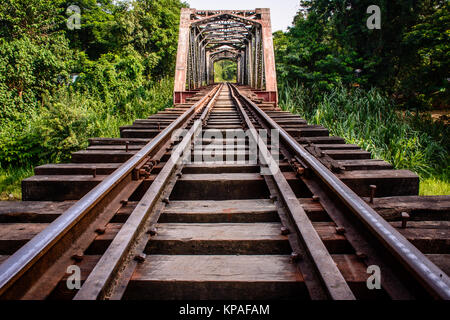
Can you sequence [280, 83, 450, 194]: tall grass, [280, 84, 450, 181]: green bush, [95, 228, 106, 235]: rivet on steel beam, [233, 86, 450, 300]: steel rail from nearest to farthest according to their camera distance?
[233, 86, 450, 300]: steel rail < [95, 228, 106, 235]: rivet on steel beam < [280, 83, 450, 194]: tall grass < [280, 84, 450, 181]: green bush

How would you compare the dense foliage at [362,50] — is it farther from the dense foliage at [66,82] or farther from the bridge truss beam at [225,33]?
the dense foliage at [66,82]

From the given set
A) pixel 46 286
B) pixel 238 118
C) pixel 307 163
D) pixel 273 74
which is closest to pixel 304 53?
pixel 273 74

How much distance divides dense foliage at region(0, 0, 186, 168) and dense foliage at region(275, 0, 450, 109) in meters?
5.83

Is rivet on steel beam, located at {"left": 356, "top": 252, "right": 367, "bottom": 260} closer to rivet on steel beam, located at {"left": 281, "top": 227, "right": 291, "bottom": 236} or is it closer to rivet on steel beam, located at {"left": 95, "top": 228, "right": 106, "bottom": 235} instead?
rivet on steel beam, located at {"left": 281, "top": 227, "right": 291, "bottom": 236}

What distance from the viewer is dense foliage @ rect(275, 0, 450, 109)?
9.65 metres

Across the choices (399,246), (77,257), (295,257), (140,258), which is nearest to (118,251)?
(140,258)

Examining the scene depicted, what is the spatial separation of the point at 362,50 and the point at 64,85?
44.3 feet

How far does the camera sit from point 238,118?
5574 millimetres

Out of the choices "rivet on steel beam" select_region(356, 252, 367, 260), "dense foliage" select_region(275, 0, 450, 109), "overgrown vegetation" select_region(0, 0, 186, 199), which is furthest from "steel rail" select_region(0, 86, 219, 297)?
"dense foliage" select_region(275, 0, 450, 109)

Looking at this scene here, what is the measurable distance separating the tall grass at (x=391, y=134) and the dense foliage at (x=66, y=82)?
5.59 metres

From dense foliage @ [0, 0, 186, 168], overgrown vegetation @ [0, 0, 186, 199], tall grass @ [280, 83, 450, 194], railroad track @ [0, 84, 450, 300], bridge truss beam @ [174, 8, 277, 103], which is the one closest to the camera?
railroad track @ [0, 84, 450, 300]

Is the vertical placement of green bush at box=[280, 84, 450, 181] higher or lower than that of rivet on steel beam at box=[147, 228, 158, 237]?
higher

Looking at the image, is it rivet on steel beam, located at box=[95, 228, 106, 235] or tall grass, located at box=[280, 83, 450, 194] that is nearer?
rivet on steel beam, located at box=[95, 228, 106, 235]

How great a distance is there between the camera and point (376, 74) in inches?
445
